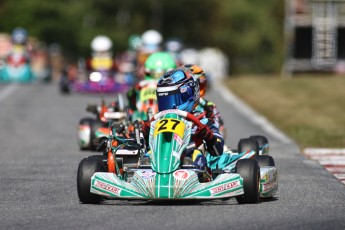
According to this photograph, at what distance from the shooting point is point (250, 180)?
348 inches

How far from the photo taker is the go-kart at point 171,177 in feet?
28.7

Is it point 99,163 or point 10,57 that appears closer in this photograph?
point 99,163

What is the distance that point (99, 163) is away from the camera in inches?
365

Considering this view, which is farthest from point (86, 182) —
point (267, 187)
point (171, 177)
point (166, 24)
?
point (166, 24)

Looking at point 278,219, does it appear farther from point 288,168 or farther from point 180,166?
point 288,168

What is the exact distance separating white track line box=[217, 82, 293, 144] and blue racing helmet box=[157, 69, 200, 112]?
6.12m

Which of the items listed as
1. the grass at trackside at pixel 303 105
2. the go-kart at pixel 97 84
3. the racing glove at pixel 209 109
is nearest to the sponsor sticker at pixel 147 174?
the racing glove at pixel 209 109

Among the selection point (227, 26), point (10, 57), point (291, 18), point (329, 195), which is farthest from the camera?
point (227, 26)

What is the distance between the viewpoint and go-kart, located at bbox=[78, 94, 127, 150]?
47.0 feet

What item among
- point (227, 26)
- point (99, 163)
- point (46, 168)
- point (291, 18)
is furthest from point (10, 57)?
point (227, 26)

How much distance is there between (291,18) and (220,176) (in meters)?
36.7

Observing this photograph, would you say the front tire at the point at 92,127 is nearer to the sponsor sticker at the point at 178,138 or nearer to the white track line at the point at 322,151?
the white track line at the point at 322,151

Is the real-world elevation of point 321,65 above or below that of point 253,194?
below

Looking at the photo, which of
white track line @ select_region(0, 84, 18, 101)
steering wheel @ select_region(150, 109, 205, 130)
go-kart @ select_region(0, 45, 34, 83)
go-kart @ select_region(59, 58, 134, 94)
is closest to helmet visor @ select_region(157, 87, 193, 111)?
steering wheel @ select_region(150, 109, 205, 130)
